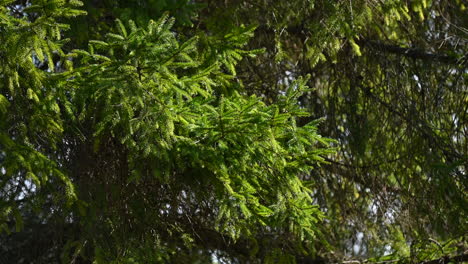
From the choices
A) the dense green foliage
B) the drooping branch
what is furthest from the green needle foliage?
the drooping branch

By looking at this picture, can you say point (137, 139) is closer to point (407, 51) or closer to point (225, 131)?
point (225, 131)

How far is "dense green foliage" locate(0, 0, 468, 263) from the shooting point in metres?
4.38

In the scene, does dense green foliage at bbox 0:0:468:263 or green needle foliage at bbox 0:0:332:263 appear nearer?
green needle foliage at bbox 0:0:332:263

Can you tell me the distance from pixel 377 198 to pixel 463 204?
0.91 meters

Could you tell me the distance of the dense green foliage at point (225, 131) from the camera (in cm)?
438

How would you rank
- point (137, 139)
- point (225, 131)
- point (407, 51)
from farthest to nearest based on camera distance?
point (407, 51)
point (137, 139)
point (225, 131)

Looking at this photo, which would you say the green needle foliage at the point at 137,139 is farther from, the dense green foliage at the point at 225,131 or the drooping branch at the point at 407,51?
the drooping branch at the point at 407,51

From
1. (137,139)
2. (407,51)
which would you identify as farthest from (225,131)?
(407,51)

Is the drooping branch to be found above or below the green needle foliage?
above

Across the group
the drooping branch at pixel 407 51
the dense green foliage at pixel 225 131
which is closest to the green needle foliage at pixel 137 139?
the dense green foliage at pixel 225 131

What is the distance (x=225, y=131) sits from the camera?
14.6 feet

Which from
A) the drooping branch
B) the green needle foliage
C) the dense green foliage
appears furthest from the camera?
the drooping branch

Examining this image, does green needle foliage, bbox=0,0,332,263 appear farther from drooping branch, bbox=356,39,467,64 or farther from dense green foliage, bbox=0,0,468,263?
drooping branch, bbox=356,39,467,64

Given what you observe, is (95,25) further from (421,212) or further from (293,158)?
(421,212)
